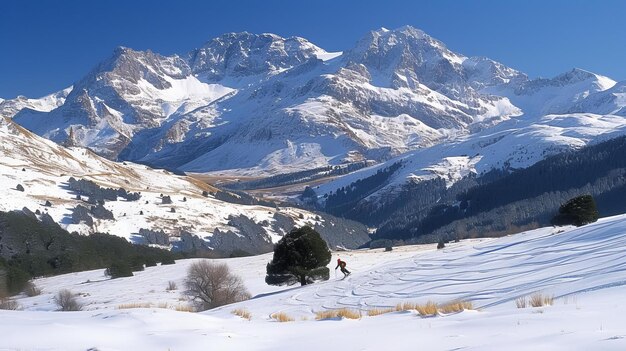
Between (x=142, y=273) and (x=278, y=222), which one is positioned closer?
(x=142, y=273)

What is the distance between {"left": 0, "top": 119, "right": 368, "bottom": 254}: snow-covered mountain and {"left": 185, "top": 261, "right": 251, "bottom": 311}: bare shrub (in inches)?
2712

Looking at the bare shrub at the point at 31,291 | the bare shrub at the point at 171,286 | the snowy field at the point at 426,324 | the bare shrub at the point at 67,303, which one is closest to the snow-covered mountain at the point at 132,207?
the bare shrub at the point at 31,291

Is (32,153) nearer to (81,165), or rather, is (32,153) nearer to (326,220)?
(81,165)

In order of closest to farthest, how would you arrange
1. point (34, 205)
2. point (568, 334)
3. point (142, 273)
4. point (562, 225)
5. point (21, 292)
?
1. point (568, 334)
2. point (562, 225)
3. point (21, 292)
4. point (142, 273)
5. point (34, 205)

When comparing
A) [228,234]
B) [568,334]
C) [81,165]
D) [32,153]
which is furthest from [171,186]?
[568,334]

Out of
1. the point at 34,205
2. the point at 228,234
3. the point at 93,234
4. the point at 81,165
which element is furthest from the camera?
the point at 81,165

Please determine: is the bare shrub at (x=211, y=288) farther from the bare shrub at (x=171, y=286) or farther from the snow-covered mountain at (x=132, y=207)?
the snow-covered mountain at (x=132, y=207)

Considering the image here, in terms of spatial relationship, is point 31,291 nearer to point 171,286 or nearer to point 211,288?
point 171,286

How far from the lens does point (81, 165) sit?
156 metres

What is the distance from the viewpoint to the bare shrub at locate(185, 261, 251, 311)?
30.0m

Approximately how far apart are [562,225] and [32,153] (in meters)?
140

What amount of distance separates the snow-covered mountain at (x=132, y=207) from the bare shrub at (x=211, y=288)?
68.9 m

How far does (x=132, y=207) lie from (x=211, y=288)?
3662 inches

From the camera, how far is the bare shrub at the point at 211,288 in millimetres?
29970
